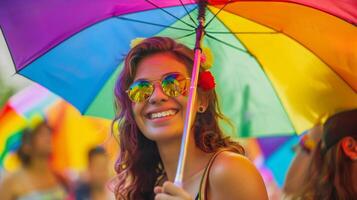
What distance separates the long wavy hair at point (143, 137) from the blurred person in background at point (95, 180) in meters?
1.00

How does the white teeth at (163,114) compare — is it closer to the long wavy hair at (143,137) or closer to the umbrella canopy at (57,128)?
the long wavy hair at (143,137)

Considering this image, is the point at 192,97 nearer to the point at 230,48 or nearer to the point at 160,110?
the point at 160,110

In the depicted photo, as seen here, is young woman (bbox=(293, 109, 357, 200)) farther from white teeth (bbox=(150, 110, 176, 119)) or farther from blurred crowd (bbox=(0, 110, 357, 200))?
white teeth (bbox=(150, 110, 176, 119))

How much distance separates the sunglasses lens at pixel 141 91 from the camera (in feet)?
8.09

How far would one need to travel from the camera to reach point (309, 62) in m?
2.75

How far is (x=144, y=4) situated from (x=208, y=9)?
31cm

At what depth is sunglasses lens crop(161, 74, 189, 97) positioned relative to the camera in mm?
2439

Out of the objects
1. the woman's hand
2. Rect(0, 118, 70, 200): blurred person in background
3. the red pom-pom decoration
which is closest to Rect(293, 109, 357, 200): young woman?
the red pom-pom decoration

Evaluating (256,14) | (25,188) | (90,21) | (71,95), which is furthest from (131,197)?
(25,188)

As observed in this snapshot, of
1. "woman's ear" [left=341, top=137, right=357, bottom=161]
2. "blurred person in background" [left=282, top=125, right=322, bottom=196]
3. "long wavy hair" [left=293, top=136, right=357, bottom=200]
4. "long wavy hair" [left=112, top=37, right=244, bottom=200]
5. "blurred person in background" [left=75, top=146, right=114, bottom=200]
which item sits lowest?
"blurred person in background" [left=75, top=146, right=114, bottom=200]

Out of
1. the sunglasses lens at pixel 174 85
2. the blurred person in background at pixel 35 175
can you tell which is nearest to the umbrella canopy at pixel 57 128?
the blurred person in background at pixel 35 175

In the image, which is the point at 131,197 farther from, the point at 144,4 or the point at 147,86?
the point at 144,4

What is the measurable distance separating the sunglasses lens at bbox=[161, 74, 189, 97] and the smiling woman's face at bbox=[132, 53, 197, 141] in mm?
18

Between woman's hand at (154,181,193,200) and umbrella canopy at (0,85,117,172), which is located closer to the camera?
woman's hand at (154,181,193,200)
